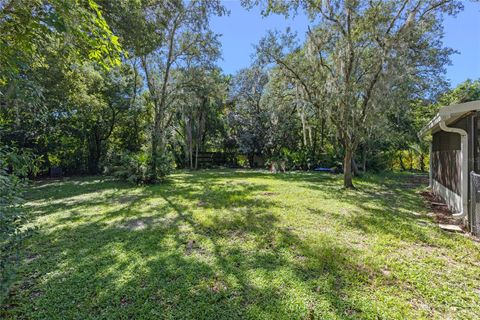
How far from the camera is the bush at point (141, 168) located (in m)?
8.05

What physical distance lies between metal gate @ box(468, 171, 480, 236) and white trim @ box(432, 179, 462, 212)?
0.62 metres

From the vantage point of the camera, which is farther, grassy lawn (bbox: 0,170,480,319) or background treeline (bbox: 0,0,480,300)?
background treeline (bbox: 0,0,480,300)

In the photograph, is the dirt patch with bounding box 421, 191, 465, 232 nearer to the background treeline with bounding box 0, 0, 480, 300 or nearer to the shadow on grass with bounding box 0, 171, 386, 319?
the background treeline with bounding box 0, 0, 480, 300

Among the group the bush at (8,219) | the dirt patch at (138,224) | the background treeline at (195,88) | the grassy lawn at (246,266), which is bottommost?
the grassy lawn at (246,266)

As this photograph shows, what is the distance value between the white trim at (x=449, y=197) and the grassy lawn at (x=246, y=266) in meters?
0.58

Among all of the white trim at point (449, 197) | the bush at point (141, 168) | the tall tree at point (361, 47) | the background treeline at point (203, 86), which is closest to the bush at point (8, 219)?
the background treeline at point (203, 86)

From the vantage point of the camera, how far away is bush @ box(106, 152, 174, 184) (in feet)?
26.4

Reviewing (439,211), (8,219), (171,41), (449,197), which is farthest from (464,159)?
(171,41)

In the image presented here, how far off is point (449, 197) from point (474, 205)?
1780 millimetres

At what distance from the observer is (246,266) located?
2.66m

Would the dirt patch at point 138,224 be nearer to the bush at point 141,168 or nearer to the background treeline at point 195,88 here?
the background treeline at point 195,88

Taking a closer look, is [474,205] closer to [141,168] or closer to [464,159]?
[464,159]

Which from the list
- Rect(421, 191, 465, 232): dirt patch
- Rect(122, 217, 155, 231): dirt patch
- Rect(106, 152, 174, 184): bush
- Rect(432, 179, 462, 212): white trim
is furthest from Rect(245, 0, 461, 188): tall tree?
Rect(106, 152, 174, 184): bush

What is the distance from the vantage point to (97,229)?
3.88 m
